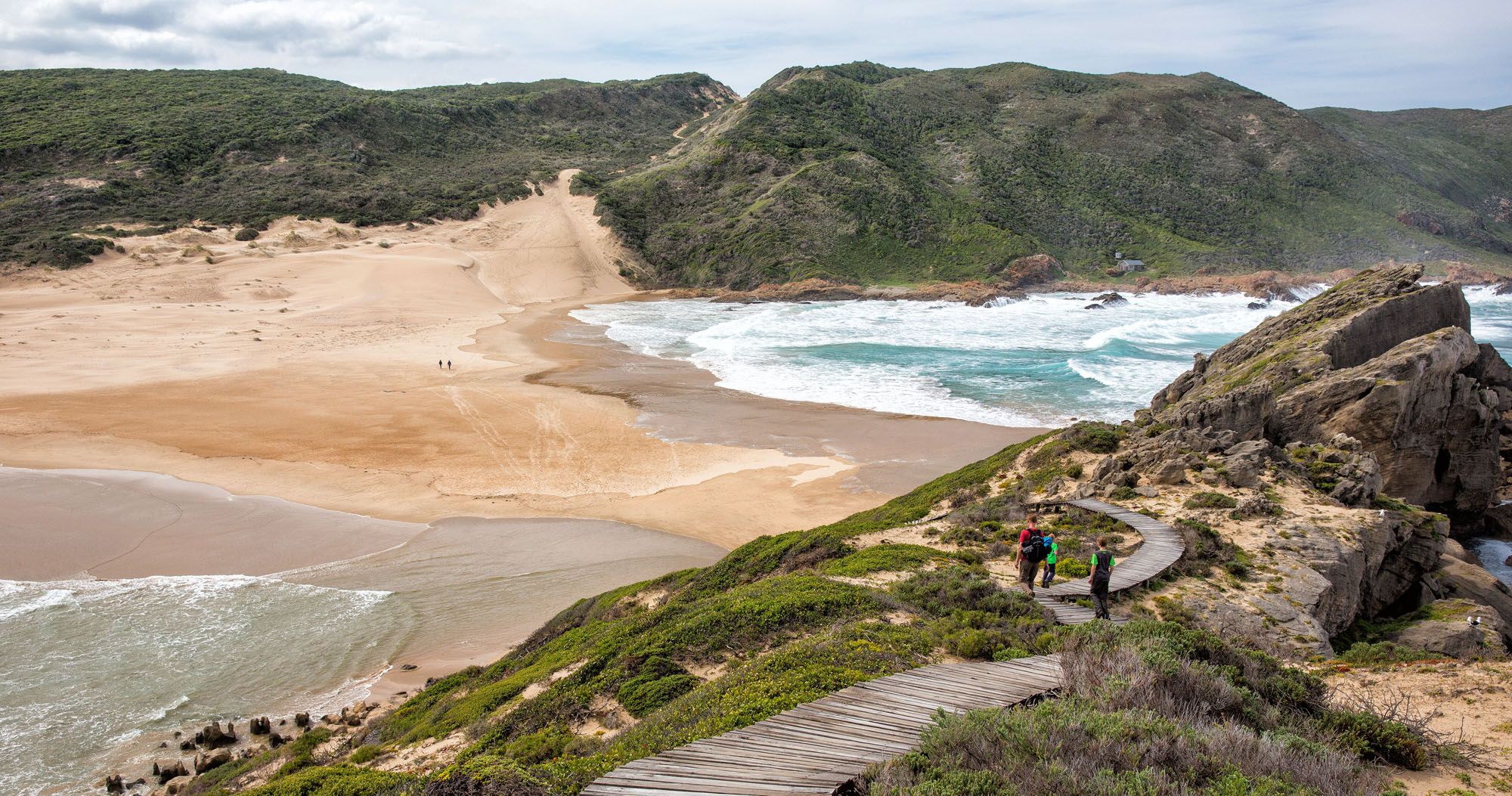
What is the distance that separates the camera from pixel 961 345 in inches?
1528

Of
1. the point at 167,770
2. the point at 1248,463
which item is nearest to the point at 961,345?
the point at 1248,463

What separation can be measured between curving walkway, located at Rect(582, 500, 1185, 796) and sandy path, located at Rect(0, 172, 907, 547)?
9934 millimetres

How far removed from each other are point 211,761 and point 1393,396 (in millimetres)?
19574

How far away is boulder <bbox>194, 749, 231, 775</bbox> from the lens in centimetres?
867

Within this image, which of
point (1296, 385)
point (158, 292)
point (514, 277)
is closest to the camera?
point (1296, 385)

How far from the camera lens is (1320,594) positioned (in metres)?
9.39

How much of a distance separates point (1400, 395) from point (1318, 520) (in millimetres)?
6007

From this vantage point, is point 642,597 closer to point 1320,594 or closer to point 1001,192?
point 1320,594

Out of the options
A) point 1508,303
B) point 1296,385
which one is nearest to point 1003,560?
point 1296,385

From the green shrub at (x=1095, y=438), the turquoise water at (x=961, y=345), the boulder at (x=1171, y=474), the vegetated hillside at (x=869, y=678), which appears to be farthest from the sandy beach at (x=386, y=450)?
the boulder at (x=1171, y=474)

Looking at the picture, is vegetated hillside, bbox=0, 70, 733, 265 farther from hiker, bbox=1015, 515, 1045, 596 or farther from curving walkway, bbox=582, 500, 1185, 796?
curving walkway, bbox=582, 500, 1185, 796

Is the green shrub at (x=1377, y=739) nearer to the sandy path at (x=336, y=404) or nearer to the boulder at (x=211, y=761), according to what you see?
the boulder at (x=211, y=761)

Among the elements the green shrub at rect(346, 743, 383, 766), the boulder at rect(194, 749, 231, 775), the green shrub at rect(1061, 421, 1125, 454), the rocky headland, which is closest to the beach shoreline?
the boulder at rect(194, 749, 231, 775)

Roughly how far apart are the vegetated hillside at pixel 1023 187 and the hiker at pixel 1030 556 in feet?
173
